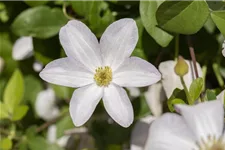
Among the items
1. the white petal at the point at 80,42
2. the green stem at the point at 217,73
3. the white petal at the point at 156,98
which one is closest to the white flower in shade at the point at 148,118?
the white petal at the point at 156,98

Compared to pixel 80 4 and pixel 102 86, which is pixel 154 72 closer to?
pixel 102 86

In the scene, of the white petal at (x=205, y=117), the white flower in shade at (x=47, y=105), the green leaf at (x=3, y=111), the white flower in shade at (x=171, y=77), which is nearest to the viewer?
the white petal at (x=205, y=117)

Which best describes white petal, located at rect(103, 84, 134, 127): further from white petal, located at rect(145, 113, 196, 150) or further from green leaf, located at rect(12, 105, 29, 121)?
green leaf, located at rect(12, 105, 29, 121)

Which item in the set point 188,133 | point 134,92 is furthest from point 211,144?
point 134,92

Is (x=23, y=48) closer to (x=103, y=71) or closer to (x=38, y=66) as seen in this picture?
(x=38, y=66)

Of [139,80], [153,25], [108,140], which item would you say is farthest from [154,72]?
[108,140]

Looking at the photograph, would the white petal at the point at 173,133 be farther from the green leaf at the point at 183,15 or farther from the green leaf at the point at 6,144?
the green leaf at the point at 6,144

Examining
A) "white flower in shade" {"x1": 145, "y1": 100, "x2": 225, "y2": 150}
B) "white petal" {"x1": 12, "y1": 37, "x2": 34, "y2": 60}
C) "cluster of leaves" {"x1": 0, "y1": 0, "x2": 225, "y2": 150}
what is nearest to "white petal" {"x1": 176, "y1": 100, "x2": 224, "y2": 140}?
"white flower in shade" {"x1": 145, "y1": 100, "x2": 225, "y2": 150}

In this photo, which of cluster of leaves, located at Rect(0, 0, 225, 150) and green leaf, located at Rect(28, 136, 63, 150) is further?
green leaf, located at Rect(28, 136, 63, 150)
